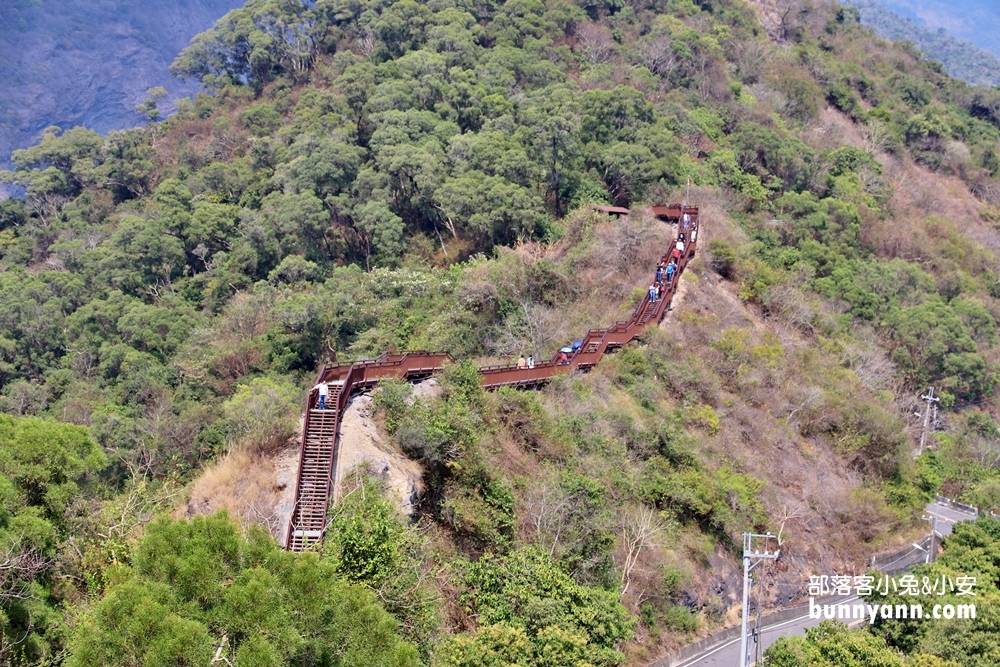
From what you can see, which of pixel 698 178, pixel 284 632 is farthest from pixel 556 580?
pixel 698 178

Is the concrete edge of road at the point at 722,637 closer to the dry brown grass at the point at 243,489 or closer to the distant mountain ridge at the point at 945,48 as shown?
the dry brown grass at the point at 243,489

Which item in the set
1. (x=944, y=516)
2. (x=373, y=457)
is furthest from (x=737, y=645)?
(x=944, y=516)

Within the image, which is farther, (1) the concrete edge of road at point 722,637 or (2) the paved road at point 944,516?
(2) the paved road at point 944,516

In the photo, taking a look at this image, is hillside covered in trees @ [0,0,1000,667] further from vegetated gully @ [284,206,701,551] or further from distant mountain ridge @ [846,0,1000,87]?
distant mountain ridge @ [846,0,1000,87]

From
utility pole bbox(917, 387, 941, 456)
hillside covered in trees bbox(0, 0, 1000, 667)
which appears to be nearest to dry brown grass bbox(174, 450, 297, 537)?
hillside covered in trees bbox(0, 0, 1000, 667)

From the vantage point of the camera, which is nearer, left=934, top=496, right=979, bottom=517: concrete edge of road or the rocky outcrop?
the rocky outcrop

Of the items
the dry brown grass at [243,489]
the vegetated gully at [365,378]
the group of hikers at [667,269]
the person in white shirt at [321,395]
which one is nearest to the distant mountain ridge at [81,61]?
the group of hikers at [667,269]
